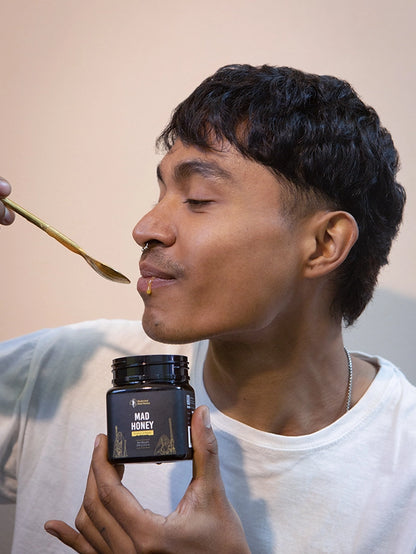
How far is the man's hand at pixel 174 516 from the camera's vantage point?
2.78ft

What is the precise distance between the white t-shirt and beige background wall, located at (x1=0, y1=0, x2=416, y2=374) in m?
0.27

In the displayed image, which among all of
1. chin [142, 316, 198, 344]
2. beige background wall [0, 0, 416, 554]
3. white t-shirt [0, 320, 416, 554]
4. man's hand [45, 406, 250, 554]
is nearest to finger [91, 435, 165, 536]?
man's hand [45, 406, 250, 554]

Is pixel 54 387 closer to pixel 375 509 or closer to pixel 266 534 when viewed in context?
pixel 266 534

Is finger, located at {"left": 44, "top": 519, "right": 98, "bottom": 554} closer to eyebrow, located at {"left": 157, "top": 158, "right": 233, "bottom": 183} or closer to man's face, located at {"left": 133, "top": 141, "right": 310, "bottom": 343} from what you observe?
man's face, located at {"left": 133, "top": 141, "right": 310, "bottom": 343}

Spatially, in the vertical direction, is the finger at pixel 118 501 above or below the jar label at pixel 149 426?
below

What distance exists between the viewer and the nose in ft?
3.45

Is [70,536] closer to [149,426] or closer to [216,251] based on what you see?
[149,426]

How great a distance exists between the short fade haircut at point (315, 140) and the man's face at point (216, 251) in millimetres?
40

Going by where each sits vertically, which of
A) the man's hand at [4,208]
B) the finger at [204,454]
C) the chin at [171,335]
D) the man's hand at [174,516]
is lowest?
the man's hand at [174,516]

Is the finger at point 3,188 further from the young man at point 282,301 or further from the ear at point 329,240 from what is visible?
the ear at point 329,240

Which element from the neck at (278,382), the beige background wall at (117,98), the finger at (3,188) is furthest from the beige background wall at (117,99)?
the finger at (3,188)

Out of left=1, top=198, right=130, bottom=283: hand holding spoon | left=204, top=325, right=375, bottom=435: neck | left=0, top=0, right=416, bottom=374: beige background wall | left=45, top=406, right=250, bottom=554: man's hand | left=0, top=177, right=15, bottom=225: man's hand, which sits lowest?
left=45, top=406, right=250, bottom=554: man's hand

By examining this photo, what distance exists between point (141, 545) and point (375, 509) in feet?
1.55

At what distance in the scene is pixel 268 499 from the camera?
1.14 m
